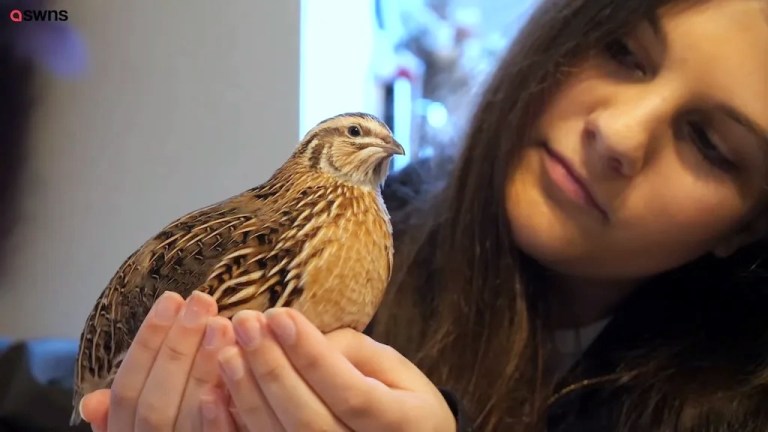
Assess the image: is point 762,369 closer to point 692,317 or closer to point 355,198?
point 692,317

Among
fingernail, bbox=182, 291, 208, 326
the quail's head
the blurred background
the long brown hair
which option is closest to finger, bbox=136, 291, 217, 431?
fingernail, bbox=182, 291, 208, 326

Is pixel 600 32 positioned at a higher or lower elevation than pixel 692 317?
higher

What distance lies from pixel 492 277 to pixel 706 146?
0.27 meters

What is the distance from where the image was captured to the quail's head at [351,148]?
48cm

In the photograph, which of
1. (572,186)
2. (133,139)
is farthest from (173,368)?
(133,139)

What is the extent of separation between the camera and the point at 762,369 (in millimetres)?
737

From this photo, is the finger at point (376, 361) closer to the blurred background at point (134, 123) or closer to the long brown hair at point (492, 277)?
the long brown hair at point (492, 277)

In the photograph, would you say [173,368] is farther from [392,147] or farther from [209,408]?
[392,147]

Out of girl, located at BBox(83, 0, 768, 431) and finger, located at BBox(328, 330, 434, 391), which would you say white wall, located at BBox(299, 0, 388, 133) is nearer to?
girl, located at BBox(83, 0, 768, 431)

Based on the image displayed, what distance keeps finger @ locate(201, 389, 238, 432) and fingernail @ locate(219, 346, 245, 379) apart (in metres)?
0.04

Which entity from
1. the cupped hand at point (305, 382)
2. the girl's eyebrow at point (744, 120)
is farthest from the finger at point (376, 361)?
the girl's eyebrow at point (744, 120)

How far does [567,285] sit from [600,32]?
0.34 m

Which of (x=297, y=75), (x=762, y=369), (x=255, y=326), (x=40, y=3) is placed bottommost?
(x=762, y=369)

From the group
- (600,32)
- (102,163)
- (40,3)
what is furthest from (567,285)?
(40,3)
